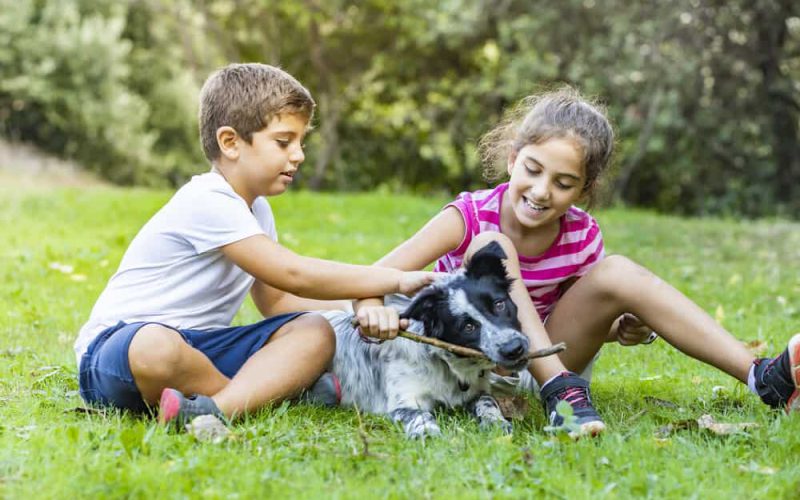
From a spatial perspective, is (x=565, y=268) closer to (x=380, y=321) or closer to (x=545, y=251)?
(x=545, y=251)

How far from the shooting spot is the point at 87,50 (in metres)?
16.5

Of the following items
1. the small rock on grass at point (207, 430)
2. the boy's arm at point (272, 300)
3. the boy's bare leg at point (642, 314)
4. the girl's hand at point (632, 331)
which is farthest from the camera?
the boy's arm at point (272, 300)

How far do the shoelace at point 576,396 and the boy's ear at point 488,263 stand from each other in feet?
1.57

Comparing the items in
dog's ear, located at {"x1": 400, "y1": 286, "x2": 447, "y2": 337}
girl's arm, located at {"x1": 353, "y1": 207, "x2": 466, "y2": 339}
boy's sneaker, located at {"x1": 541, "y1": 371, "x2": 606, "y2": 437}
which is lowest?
boy's sneaker, located at {"x1": 541, "y1": 371, "x2": 606, "y2": 437}

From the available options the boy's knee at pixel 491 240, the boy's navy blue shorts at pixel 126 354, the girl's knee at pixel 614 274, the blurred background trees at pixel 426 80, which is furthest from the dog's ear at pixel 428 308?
the blurred background trees at pixel 426 80

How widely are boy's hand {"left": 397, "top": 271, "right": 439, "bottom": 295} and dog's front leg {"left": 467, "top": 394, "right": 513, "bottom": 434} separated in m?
0.50

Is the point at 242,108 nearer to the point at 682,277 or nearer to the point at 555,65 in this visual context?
the point at 682,277

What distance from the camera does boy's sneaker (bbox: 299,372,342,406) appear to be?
363 cm

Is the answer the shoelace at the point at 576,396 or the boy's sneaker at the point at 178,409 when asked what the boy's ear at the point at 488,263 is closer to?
the shoelace at the point at 576,396

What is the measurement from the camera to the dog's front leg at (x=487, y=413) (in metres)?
3.18

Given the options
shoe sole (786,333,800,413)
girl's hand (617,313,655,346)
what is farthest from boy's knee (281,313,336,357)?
shoe sole (786,333,800,413)

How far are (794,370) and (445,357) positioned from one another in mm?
1239

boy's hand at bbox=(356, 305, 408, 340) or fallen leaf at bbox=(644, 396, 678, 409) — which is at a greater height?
boy's hand at bbox=(356, 305, 408, 340)

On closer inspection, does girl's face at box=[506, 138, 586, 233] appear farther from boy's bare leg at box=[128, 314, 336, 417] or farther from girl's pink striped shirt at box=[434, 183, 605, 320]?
boy's bare leg at box=[128, 314, 336, 417]
